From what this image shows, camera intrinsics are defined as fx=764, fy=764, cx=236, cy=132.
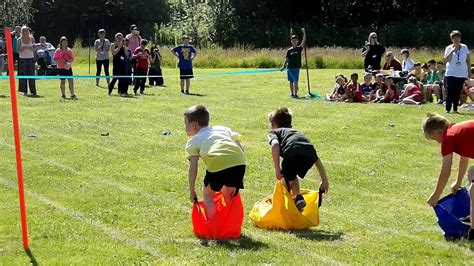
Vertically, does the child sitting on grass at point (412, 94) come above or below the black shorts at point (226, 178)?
below

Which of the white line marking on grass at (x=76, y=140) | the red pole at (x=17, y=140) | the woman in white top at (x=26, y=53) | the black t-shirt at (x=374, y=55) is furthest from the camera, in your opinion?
the black t-shirt at (x=374, y=55)

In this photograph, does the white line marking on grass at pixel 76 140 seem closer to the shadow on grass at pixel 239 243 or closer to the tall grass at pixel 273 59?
the shadow on grass at pixel 239 243

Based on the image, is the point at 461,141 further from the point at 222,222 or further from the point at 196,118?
the point at 196,118

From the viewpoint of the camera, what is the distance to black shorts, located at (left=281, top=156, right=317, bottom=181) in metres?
7.36

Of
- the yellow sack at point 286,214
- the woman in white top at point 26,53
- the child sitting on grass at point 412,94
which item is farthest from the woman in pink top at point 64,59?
the yellow sack at point 286,214

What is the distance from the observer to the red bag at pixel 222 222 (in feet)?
22.7

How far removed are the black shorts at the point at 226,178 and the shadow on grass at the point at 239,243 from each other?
476 millimetres

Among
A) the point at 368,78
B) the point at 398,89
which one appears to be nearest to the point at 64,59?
the point at 368,78

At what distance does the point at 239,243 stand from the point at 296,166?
104 centimetres

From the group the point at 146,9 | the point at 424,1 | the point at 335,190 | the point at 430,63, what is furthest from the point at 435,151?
the point at 146,9

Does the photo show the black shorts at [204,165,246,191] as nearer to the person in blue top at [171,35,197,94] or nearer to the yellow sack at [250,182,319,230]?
the yellow sack at [250,182,319,230]

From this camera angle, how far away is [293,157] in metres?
7.34

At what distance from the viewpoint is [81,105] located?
18875 millimetres

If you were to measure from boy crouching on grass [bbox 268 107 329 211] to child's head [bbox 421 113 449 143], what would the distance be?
3.89 ft
